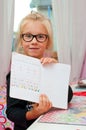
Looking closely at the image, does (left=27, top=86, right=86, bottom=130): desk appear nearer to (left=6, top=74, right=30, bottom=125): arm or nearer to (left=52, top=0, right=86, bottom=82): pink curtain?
(left=6, top=74, right=30, bottom=125): arm

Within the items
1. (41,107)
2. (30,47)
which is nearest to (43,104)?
(41,107)

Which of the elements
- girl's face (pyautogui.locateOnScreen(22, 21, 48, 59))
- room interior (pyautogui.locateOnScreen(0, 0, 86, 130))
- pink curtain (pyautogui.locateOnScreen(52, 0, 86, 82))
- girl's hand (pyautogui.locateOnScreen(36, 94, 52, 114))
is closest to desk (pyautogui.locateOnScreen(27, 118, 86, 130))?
girl's hand (pyautogui.locateOnScreen(36, 94, 52, 114))

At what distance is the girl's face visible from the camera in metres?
0.95

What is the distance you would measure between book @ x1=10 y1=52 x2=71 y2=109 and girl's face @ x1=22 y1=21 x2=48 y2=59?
0.10 meters

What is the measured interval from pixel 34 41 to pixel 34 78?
0.15 m

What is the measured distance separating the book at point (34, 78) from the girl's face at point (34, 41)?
105 mm

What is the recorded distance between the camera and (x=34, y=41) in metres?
0.94

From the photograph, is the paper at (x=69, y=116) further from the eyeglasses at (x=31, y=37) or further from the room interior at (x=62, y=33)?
the room interior at (x=62, y=33)

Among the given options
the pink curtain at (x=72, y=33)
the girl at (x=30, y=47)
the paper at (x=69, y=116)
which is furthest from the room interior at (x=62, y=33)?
the paper at (x=69, y=116)

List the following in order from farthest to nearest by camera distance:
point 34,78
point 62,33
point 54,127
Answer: point 62,33, point 34,78, point 54,127

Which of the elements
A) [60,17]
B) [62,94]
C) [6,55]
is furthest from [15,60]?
[60,17]

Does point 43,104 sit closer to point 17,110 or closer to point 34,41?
point 17,110

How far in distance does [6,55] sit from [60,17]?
1.63ft

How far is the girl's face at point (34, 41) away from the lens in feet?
3.13
